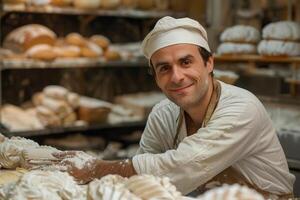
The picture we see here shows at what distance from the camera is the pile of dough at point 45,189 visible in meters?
1.12

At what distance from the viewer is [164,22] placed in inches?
64.6

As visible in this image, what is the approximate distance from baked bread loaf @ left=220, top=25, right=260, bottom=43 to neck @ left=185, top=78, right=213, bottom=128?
63.5 inches

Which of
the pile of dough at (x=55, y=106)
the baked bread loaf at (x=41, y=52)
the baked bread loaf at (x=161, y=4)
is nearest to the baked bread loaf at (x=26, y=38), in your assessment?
the baked bread loaf at (x=41, y=52)

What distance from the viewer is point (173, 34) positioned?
1594 mm

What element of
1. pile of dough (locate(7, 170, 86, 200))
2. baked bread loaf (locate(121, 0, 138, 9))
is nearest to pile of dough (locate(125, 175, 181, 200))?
pile of dough (locate(7, 170, 86, 200))

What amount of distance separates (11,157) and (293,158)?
129cm

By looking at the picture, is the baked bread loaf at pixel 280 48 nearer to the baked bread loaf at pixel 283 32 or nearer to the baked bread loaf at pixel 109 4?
the baked bread loaf at pixel 283 32

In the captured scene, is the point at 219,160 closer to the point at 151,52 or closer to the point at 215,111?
the point at 215,111

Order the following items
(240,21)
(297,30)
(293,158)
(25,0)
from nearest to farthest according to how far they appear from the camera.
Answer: (293,158), (297,30), (25,0), (240,21)

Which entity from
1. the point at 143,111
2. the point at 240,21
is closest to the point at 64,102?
the point at 143,111

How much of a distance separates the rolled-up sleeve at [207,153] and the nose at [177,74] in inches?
6.8

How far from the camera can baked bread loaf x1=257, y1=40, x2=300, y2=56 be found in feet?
10.1

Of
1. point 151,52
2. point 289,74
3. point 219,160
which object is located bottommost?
point 289,74

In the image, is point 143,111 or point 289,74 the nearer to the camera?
point 289,74
